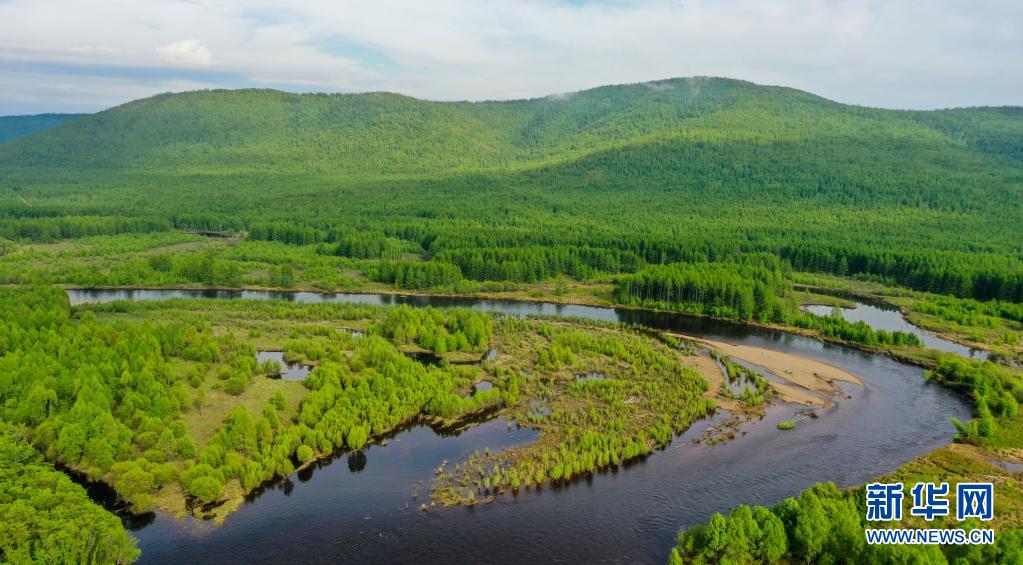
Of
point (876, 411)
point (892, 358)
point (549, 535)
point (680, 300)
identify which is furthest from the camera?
point (680, 300)

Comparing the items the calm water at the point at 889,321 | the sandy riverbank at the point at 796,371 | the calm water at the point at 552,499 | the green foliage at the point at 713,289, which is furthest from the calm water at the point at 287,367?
the calm water at the point at 889,321

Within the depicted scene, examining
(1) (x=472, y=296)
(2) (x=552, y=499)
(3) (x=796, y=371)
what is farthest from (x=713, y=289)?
(2) (x=552, y=499)

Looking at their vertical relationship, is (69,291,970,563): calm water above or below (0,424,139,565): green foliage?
below

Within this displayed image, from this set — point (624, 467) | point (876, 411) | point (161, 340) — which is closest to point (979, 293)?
point (876, 411)

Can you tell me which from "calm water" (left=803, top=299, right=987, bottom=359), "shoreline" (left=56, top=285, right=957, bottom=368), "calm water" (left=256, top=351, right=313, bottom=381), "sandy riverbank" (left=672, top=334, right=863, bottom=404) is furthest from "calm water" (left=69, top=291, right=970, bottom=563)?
"shoreline" (left=56, top=285, right=957, bottom=368)

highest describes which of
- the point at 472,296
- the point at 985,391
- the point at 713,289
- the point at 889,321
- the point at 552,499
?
the point at 713,289

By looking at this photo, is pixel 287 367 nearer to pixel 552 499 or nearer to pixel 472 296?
pixel 552 499

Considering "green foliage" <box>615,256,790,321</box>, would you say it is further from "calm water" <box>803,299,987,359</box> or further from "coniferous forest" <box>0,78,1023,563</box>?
"calm water" <box>803,299,987,359</box>

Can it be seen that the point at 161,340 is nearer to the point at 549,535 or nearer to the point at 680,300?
the point at 549,535

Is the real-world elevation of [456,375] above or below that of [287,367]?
above
